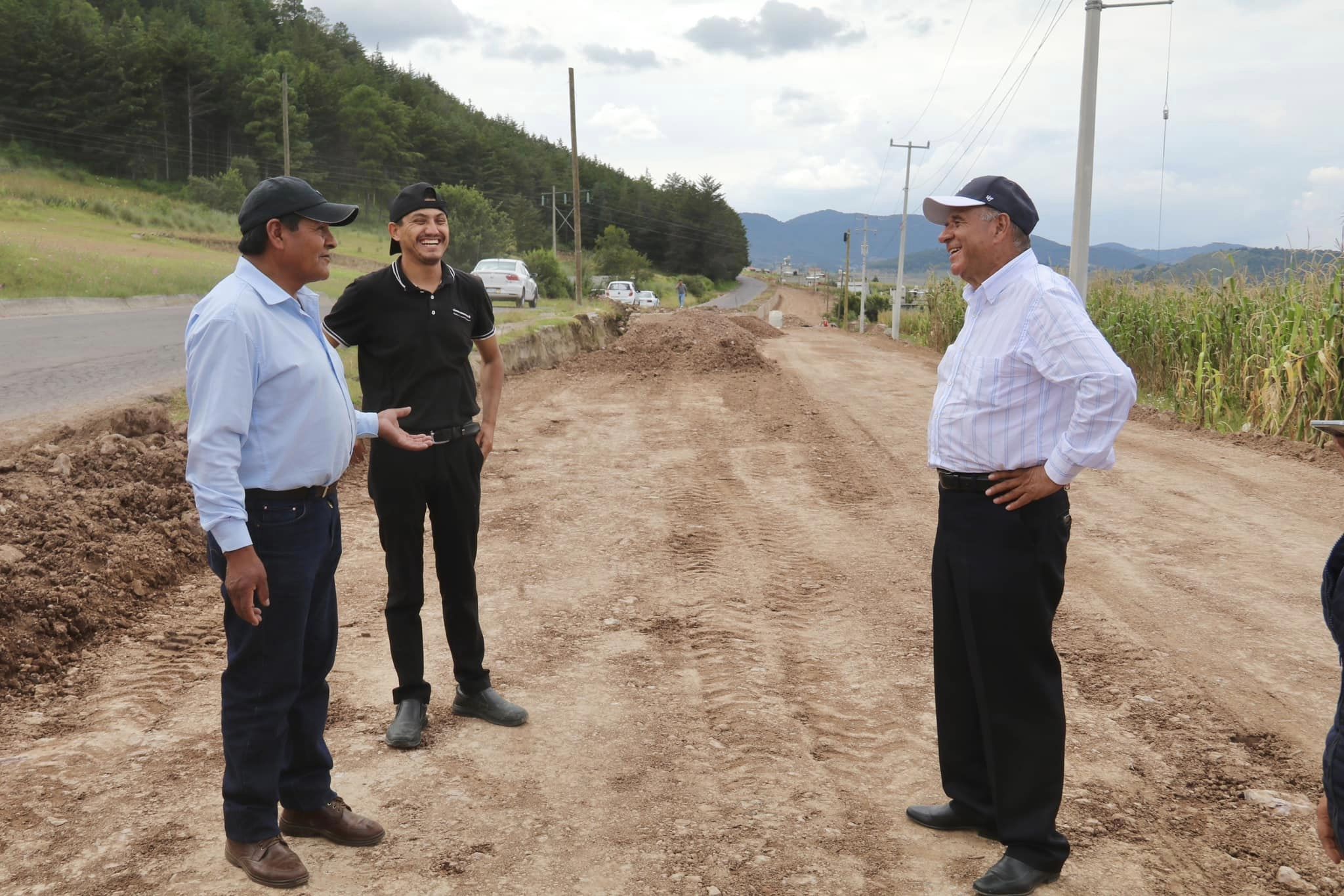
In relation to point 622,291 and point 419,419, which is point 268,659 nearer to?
point 419,419

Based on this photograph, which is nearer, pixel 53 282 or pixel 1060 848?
pixel 1060 848

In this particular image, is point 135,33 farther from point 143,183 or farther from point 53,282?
point 53,282

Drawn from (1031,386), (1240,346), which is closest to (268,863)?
(1031,386)

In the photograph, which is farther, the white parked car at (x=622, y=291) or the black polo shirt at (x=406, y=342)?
the white parked car at (x=622, y=291)

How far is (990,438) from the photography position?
3.10 m

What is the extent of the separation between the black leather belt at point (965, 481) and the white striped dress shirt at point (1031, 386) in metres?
0.03

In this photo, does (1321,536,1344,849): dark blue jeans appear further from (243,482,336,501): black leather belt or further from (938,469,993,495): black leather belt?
(243,482,336,501): black leather belt

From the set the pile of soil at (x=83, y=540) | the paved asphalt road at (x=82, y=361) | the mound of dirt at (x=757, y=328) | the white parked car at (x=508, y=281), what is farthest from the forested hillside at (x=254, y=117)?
the pile of soil at (x=83, y=540)

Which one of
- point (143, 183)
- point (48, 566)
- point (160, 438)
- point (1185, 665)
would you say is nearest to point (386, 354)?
point (48, 566)

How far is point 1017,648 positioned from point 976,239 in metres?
1.28

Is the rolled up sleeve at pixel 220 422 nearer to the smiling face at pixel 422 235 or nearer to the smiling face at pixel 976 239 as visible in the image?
the smiling face at pixel 422 235

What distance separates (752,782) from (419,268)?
93.5 inches

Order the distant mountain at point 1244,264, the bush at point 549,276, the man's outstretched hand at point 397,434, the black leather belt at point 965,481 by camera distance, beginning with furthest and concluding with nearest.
→ the bush at point 549,276, the distant mountain at point 1244,264, the man's outstretched hand at point 397,434, the black leather belt at point 965,481

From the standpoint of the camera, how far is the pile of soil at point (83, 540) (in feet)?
16.2
